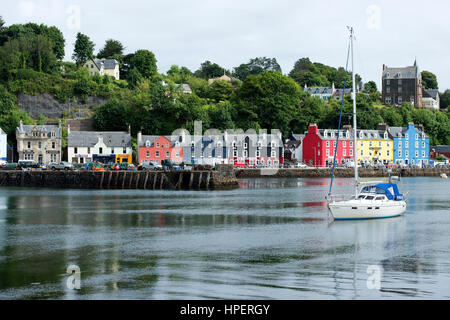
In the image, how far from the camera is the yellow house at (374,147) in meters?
98.4

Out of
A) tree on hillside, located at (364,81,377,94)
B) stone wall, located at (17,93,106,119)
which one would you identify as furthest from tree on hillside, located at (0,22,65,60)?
tree on hillside, located at (364,81,377,94)

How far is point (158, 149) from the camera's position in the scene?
85.5 metres

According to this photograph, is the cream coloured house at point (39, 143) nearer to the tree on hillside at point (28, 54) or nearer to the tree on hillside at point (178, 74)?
the tree on hillside at point (28, 54)

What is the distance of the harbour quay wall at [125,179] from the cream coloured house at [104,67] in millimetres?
48891

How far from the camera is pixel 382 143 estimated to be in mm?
100812

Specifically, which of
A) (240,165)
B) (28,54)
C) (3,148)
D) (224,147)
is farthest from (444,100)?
(3,148)

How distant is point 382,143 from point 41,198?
64185mm

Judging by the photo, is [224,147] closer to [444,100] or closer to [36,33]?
[36,33]

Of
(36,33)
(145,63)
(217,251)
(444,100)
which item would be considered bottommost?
(217,251)

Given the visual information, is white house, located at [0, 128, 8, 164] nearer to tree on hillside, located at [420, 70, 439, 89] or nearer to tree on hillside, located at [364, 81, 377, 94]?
tree on hillside, located at [364, 81, 377, 94]

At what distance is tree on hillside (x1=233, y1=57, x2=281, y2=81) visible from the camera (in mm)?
157375

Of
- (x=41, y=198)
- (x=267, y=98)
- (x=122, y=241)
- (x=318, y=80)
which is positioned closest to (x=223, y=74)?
(x=318, y=80)

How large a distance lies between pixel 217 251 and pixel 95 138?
6217cm
